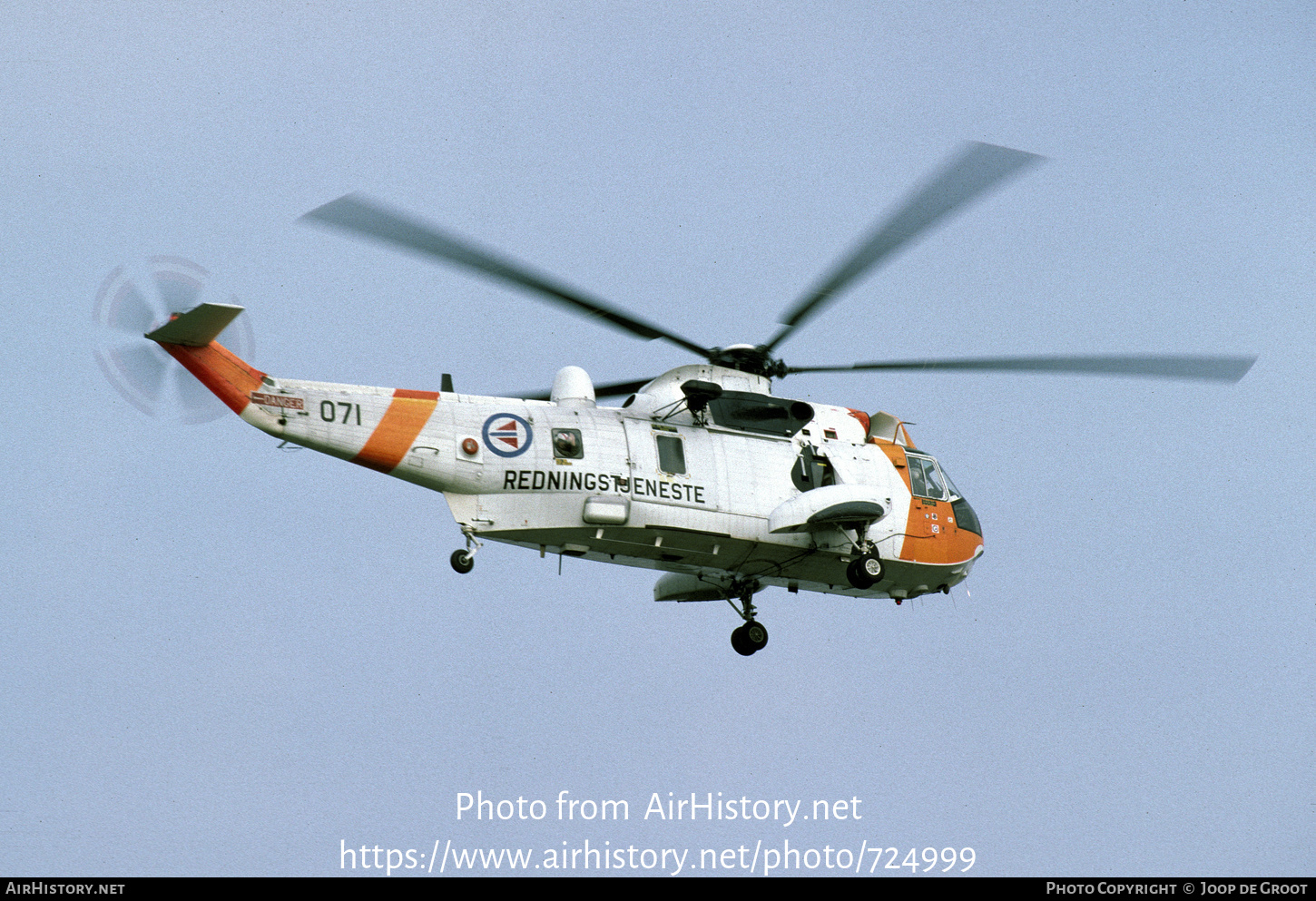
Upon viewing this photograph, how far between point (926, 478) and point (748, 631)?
3.95 meters

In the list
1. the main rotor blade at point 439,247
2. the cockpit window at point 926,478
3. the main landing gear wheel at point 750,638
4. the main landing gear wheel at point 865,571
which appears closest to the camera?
the main rotor blade at point 439,247

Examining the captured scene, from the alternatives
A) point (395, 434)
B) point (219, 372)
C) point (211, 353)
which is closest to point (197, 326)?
point (211, 353)

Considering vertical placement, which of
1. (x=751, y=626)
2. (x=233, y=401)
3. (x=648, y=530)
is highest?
(x=233, y=401)

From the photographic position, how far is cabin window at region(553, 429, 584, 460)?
24.3 meters

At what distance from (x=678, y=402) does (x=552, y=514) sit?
9.48ft

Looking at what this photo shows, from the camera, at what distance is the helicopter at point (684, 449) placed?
76.0ft

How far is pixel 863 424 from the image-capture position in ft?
91.5

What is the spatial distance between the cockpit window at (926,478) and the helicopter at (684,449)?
4cm

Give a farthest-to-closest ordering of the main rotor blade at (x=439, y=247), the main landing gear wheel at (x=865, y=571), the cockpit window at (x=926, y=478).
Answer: the cockpit window at (x=926, y=478), the main landing gear wheel at (x=865, y=571), the main rotor blade at (x=439, y=247)

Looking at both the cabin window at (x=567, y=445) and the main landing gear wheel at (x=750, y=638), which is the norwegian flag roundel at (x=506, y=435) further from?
the main landing gear wheel at (x=750, y=638)

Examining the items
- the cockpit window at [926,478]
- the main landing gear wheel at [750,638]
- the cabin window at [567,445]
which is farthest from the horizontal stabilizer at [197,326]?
the cockpit window at [926,478]
